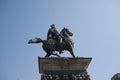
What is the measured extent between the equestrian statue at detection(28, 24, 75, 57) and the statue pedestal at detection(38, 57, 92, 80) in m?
0.59

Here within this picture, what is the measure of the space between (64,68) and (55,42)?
1.44m

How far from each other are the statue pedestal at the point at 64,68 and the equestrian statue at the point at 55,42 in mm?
592

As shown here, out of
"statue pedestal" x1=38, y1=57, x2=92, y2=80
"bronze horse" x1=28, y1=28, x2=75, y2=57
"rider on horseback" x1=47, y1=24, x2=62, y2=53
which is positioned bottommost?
"statue pedestal" x1=38, y1=57, x2=92, y2=80

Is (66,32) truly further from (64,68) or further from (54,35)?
(64,68)

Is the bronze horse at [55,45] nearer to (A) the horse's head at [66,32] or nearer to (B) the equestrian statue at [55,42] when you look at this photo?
(B) the equestrian statue at [55,42]

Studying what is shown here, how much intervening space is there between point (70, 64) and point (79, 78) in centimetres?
82

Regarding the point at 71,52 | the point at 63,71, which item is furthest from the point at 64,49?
the point at 63,71

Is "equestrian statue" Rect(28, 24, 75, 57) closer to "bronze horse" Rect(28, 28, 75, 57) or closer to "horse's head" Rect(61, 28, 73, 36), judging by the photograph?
"bronze horse" Rect(28, 28, 75, 57)

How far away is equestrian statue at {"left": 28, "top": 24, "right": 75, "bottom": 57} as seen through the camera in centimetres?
1287

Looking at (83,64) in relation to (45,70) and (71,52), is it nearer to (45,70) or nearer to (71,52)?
(71,52)

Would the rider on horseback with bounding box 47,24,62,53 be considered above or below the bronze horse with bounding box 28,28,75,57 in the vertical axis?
above

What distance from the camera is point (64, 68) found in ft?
40.5

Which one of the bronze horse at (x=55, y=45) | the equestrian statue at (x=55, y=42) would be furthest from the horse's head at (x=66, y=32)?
the bronze horse at (x=55, y=45)

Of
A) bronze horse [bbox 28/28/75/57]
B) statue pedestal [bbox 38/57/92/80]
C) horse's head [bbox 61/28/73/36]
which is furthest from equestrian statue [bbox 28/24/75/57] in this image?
statue pedestal [bbox 38/57/92/80]
